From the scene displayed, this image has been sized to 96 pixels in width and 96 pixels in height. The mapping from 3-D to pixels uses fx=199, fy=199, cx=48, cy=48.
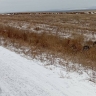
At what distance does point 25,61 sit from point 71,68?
79.7 inches

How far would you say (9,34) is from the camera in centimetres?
1563

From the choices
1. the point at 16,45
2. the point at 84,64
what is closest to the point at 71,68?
the point at 84,64

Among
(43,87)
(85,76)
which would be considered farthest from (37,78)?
(85,76)

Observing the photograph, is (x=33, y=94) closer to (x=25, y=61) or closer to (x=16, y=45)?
(x=25, y=61)

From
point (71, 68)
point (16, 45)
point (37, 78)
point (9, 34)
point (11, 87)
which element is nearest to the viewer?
point (11, 87)

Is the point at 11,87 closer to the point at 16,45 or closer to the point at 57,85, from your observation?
the point at 57,85

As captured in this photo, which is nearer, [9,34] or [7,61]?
[7,61]

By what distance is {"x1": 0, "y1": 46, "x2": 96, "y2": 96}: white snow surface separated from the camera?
5.09 metres

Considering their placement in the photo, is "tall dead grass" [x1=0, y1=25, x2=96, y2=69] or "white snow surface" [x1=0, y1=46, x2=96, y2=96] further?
"tall dead grass" [x1=0, y1=25, x2=96, y2=69]

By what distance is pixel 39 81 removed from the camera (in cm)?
586

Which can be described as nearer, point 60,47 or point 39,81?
point 39,81

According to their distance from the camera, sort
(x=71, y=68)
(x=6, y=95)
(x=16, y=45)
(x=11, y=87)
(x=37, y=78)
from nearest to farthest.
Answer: (x=6, y=95), (x=11, y=87), (x=37, y=78), (x=71, y=68), (x=16, y=45)

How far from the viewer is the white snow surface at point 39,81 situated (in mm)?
5094

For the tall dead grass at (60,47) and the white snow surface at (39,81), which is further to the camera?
the tall dead grass at (60,47)
